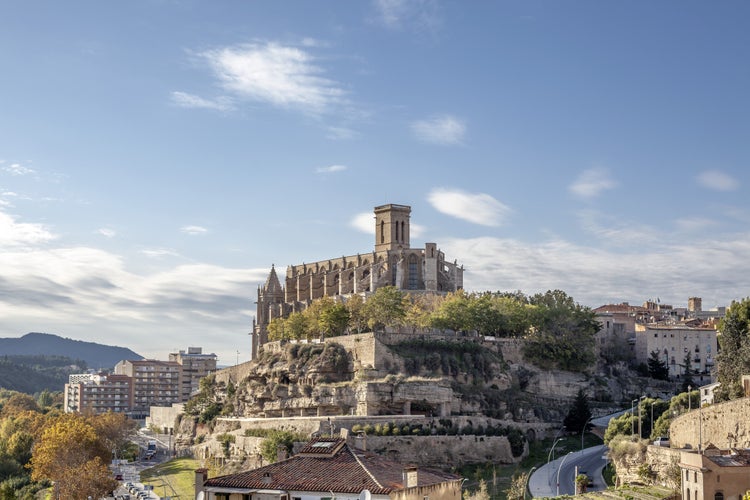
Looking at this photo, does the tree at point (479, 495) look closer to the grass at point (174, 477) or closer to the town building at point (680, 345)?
the grass at point (174, 477)

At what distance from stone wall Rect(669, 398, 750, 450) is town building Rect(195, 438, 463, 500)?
48.3 ft

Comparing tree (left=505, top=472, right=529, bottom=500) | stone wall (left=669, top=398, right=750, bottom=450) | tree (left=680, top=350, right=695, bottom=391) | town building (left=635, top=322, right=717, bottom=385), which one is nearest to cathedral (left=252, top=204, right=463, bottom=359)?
town building (left=635, top=322, right=717, bottom=385)

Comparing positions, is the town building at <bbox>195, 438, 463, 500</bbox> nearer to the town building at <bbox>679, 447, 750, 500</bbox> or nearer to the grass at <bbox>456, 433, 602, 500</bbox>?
the town building at <bbox>679, 447, 750, 500</bbox>

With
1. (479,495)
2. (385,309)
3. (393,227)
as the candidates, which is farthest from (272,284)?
(479,495)

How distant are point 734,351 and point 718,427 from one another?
17.7 metres

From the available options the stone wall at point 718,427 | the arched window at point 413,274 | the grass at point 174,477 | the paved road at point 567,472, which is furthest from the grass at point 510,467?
the arched window at point 413,274

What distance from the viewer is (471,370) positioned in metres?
88.7

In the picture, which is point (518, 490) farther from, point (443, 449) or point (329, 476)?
point (329, 476)

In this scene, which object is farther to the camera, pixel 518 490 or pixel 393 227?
pixel 393 227

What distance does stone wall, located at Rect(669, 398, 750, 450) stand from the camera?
4883 centimetres

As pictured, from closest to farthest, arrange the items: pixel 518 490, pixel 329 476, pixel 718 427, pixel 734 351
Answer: pixel 329 476 → pixel 718 427 → pixel 518 490 → pixel 734 351

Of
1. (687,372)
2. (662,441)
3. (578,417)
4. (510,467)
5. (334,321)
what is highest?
(334,321)

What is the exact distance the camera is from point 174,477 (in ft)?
287

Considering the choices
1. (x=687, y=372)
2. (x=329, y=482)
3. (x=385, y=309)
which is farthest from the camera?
(x=687, y=372)
